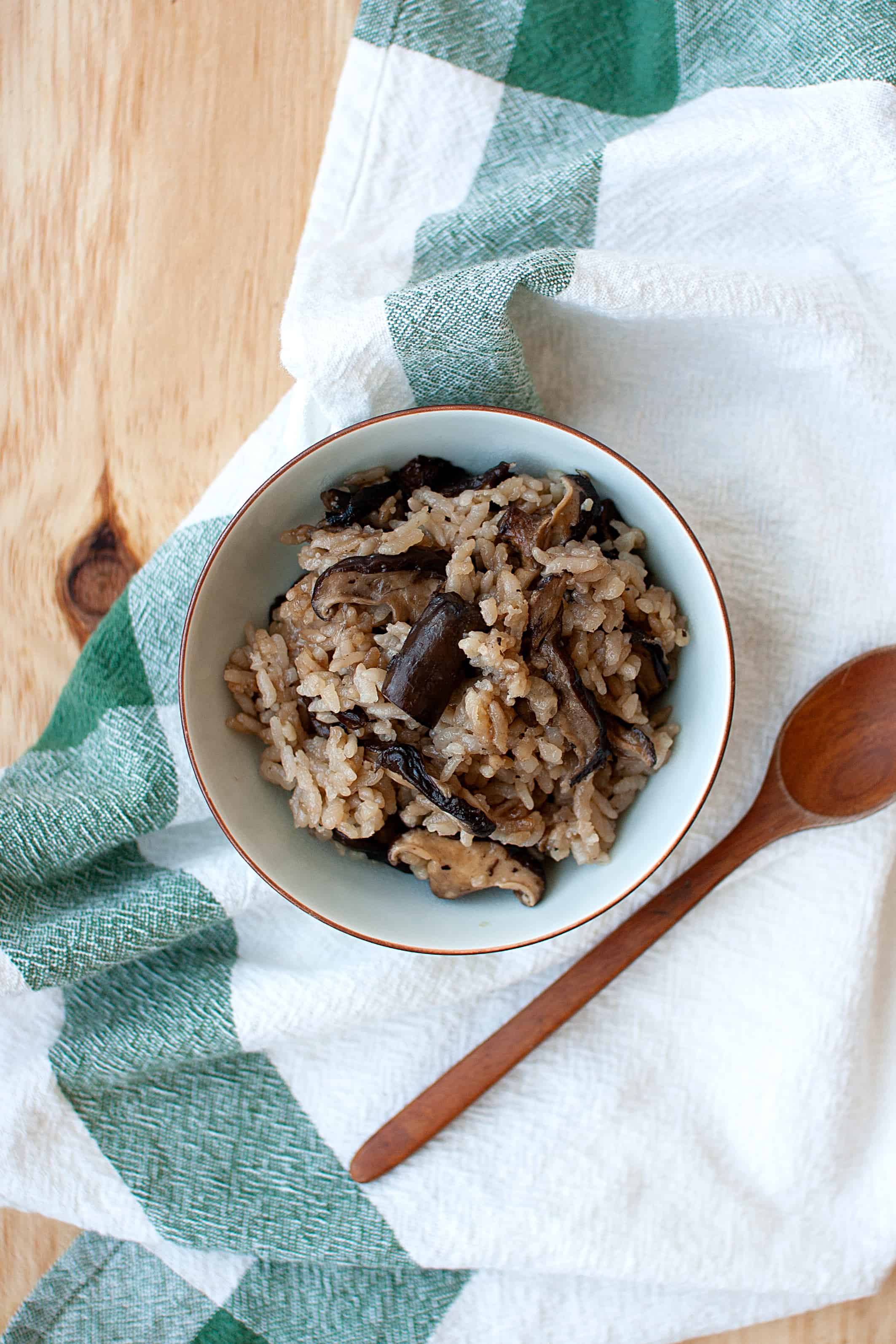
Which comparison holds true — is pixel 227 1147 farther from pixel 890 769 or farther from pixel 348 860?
pixel 890 769

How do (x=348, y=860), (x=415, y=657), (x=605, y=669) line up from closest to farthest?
(x=415, y=657) < (x=605, y=669) < (x=348, y=860)

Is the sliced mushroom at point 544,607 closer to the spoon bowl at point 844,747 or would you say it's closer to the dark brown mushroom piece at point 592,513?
the dark brown mushroom piece at point 592,513

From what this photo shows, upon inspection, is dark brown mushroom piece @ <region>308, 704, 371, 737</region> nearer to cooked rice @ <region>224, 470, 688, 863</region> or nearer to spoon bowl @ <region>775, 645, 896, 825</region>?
cooked rice @ <region>224, 470, 688, 863</region>

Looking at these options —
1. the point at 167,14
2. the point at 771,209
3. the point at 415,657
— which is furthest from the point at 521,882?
the point at 167,14

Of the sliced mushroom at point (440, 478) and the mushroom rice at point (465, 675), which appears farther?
the sliced mushroom at point (440, 478)

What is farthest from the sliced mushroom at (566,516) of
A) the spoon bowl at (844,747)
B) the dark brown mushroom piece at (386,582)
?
the spoon bowl at (844,747)

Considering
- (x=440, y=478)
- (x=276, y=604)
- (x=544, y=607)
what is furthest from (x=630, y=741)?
(x=276, y=604)

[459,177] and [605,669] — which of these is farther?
[459,177]

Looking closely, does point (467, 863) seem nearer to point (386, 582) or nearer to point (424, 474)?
point (386, 582)
